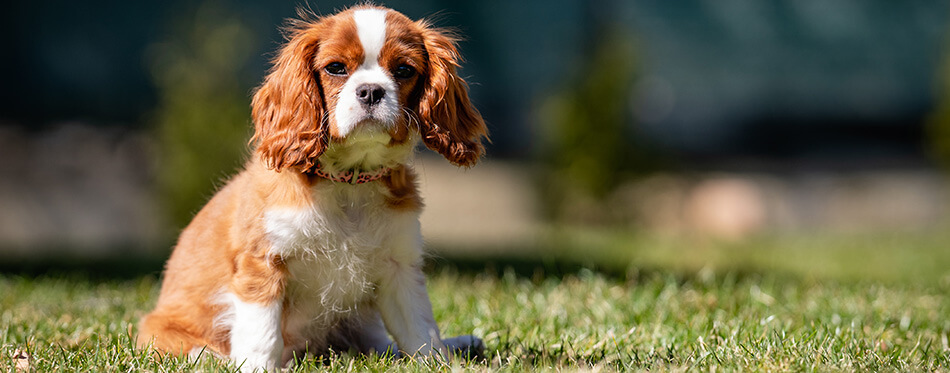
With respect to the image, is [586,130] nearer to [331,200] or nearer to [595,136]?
[595,136]

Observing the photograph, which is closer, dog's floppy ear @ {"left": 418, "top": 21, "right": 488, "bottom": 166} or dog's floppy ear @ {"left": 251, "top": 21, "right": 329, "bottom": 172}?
dog's floppy ear @ {"left": 251, "top": 21, "right": 329, "bottom": 172}

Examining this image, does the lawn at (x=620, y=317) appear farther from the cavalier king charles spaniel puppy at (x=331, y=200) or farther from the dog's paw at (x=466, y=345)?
the cavalier king charles spaniel puppy at (x=331, y=200)

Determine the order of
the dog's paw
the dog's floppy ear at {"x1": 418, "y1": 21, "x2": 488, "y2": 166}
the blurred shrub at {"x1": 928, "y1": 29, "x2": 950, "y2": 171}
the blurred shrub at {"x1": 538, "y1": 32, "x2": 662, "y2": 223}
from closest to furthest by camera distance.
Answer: the dog's floppy ear at {"x1": 418, "y1": 21, "x2": 488, "y2": 166}, the dog's paw, the blurred shrub at {"x1": 538, "y1": 32, "x2": 662, "y2": 223}, the blurred shrub at {"x1": 928, "y1": 29, "x2": 950, "y2": 171}

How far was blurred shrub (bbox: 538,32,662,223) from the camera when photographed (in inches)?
419

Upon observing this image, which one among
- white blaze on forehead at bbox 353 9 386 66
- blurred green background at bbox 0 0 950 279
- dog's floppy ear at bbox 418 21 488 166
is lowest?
blurred green background at bbox 0 0 950 279

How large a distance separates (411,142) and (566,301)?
70.2 inches

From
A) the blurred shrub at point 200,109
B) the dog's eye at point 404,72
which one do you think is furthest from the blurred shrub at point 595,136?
the dog's eye at point 404,72

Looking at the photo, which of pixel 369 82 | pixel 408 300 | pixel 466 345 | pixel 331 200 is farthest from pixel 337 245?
pixel 466 345

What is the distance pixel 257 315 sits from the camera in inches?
114

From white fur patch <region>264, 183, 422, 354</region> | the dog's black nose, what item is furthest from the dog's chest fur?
the dog's black nose

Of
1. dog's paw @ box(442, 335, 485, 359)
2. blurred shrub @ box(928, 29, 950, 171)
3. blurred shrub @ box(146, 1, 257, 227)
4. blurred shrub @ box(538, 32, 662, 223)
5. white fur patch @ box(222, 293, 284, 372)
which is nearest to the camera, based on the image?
white fur patch @ box(222, 293, 284, 372)

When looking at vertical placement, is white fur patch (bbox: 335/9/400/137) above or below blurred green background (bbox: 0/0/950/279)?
above

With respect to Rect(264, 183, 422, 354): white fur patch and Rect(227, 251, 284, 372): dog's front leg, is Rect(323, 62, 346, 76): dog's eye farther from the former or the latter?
Rect(227, 251, 284, 372): dog's front leg

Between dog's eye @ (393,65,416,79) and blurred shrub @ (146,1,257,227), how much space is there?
6274 mm
